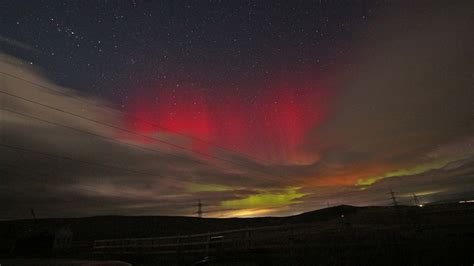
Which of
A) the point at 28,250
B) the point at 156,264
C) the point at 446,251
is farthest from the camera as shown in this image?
the point at 28,250

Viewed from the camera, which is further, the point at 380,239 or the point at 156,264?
the point at 156,264

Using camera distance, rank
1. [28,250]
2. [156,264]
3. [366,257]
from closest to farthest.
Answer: [366,257], [156,264], [28,250]

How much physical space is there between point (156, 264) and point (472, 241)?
1717 centimetres

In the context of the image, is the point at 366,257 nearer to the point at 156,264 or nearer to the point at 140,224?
the point at 156,264

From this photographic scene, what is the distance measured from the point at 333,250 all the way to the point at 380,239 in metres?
2.98

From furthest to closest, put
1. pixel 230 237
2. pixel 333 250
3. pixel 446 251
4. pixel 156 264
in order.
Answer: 1. pixel 230 237
2. pixel 156 264
3. pixel 333 250
4. pixel 446 251

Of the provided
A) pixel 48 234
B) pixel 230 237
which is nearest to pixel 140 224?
Answer: pixel 48 234

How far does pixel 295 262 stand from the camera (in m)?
14.3

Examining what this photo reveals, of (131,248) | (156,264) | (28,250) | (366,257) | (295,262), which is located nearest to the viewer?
(366,257)

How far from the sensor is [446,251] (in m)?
12.6

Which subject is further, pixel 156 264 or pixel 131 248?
pixel 131 248

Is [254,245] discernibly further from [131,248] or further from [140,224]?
[140,224]

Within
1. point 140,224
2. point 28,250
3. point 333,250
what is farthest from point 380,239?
point 140,224

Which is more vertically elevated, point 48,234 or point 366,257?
point 48,234
